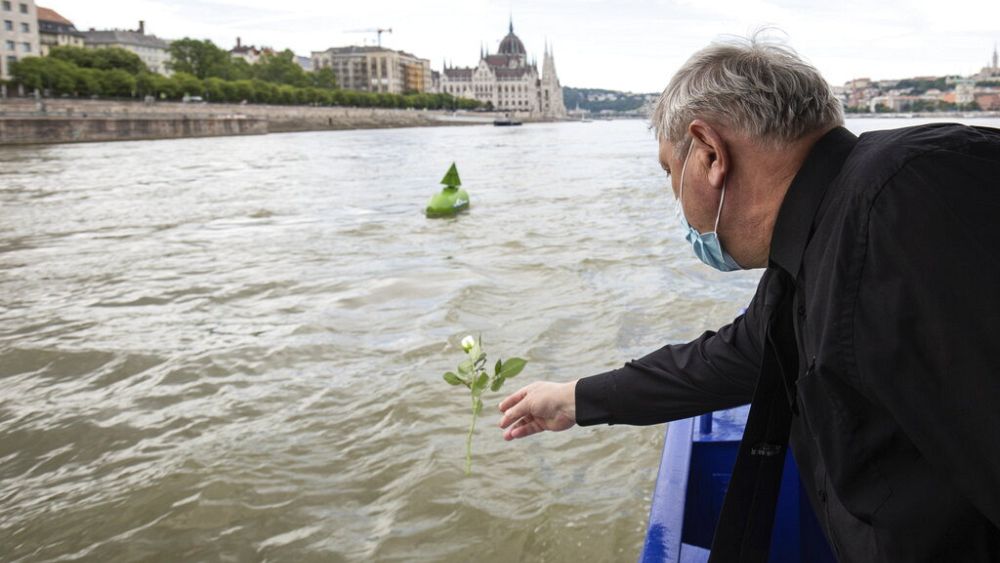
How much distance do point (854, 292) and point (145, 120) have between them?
61.5m

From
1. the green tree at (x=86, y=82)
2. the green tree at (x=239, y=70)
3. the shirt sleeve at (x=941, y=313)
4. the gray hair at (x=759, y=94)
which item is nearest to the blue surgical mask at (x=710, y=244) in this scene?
the gray hair at (x=759, y=94)

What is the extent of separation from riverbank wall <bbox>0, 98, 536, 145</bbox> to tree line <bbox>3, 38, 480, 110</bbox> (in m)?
3.26

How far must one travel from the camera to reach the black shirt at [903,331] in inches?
44.3

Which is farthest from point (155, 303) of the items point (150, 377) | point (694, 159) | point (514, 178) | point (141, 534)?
point (514, 178)

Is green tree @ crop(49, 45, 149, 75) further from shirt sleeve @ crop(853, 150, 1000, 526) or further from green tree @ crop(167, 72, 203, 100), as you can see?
shirt sleeve @ crop(853, 150, 1000, 526)

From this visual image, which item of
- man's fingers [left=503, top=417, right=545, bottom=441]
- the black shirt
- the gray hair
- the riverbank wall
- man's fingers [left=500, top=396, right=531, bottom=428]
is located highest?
the riverbank wall

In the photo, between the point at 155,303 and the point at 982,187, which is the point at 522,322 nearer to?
the point at 155,303

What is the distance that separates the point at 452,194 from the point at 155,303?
850 centimetres

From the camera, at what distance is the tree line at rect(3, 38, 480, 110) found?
61.8m

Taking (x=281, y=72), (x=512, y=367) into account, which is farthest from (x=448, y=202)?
(x=281, y=72)

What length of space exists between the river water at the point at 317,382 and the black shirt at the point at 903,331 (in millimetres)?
2407

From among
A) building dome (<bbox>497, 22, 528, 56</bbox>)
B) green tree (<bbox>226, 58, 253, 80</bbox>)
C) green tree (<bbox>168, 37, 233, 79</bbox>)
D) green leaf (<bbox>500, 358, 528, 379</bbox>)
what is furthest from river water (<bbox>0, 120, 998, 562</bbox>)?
building dome (<bbox>497, 22, 528, 56</bbox>)

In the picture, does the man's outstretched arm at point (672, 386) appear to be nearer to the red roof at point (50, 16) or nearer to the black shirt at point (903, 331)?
the black shirt at point (903, 331)

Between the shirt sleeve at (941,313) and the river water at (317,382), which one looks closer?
the shirt sleeve at (941,313)
